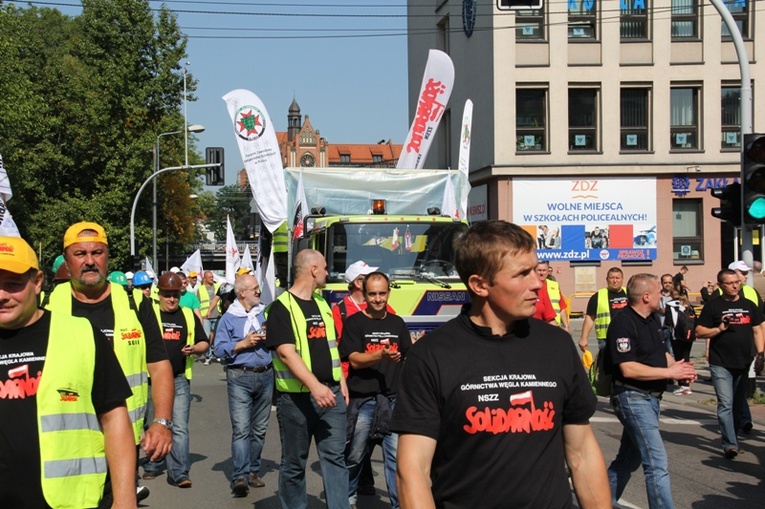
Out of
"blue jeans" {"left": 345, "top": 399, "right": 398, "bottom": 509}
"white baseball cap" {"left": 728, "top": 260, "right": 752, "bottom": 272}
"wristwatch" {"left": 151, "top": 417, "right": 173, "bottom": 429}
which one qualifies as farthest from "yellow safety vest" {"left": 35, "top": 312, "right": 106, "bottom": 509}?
"white baseball cap" {"left": 728, "top": 260, "right": 752, "bottom": 272}

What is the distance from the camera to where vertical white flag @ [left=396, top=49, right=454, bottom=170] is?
1742 centimetres

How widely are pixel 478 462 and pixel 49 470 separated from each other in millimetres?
1511

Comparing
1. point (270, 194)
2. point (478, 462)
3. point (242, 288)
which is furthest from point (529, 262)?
point (270, 194)

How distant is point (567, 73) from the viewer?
108ft

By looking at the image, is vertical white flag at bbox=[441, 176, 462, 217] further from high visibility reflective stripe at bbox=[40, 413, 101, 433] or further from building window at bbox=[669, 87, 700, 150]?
building window at bbox=[669, 87, 700, 150]

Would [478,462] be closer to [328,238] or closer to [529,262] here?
[529,262]

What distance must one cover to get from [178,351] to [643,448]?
171 inches

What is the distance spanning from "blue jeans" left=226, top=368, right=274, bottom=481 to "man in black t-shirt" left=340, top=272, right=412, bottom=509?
1.57 metres

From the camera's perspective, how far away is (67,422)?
341cm

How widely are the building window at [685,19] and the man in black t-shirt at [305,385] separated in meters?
29.8

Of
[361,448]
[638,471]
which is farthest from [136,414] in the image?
[638,471]

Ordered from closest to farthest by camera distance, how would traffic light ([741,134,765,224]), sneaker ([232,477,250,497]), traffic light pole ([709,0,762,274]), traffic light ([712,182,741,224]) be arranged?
sneaker ([232,477,250,497])
traffic light ([741,134,765,224])
traffic light ([712,182,741,224])
traffic light pole ([709,0,762,274])

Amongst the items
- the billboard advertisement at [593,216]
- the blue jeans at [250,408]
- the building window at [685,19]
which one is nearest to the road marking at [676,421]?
the blue jeans at [250,408]

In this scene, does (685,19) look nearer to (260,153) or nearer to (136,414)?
(260,153)
